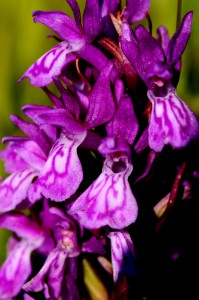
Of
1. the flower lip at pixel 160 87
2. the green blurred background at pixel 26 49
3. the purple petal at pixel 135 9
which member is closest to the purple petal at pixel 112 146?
the flower lip at pixel 160 87

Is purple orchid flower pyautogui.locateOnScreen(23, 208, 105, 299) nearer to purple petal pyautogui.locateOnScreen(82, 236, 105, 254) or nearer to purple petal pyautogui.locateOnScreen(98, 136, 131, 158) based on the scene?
purple petal pyautogui.locateOnScreen(82, 236, 105, 254)

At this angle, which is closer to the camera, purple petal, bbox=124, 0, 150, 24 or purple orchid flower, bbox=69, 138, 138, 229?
purple orchid flower, bbox=69, 138, 138, 229

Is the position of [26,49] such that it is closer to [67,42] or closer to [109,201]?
[67,42]

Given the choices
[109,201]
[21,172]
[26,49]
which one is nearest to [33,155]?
[21,172]

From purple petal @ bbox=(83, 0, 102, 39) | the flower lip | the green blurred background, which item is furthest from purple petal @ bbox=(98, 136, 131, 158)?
the green blurred background

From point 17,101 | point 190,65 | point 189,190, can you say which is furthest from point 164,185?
point 17,101

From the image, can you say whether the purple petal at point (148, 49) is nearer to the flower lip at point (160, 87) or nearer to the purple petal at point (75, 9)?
the flower lip at point (160, 87)

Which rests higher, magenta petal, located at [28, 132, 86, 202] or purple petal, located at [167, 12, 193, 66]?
purple petal, located at [167, 12, 193, 66]
